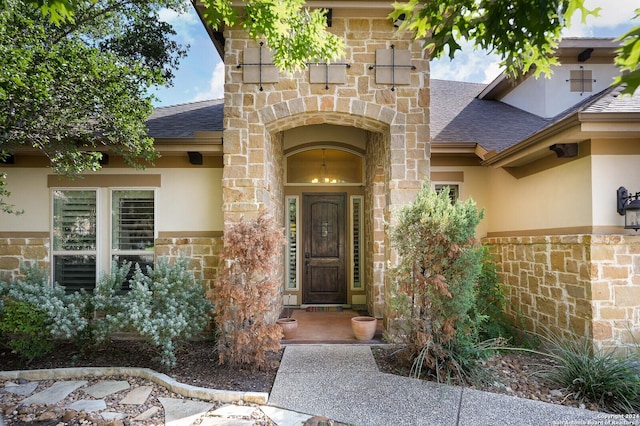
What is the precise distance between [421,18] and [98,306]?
4.96 meters

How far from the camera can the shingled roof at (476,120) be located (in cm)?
678

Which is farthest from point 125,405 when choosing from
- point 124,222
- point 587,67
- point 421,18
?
point 587,67

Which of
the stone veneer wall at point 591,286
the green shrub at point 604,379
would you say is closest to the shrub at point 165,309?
the green shrub at point 604,379

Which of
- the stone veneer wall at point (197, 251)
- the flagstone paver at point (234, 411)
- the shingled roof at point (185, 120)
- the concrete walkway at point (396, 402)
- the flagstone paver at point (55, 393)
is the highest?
the shingled roof at point (185, 120)

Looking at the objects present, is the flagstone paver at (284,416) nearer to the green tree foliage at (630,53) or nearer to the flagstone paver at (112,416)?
the flagstone paver at (112,416)

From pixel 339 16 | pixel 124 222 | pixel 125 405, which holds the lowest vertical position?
pixel 125 405

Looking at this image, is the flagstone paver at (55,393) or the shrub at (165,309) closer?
the flagstone paver at (55,393)

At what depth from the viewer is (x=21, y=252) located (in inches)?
237

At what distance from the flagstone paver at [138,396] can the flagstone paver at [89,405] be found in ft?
0.63

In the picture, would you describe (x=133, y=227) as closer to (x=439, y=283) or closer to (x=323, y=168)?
(x=323, y=168)

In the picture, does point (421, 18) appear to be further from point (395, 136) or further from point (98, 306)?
point (98, 306)

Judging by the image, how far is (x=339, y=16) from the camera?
5.49 metres

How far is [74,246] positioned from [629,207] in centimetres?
771

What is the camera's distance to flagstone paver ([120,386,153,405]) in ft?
13.0
